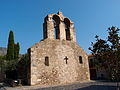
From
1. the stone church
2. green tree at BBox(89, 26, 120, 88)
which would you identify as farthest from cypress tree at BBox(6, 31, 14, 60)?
green tree at BBox(89, 26, 120, 88)

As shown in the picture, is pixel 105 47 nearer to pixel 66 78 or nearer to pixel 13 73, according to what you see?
pixel 66 78

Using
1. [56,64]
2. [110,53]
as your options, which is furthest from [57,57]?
[110,53]

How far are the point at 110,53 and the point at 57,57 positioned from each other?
8161 millimetres

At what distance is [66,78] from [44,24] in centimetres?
641

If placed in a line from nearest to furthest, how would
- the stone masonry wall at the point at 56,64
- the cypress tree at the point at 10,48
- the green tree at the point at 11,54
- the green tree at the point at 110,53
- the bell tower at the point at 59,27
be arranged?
the green tree at the point at 110,53 → the stone masonry wall at the point at 56,64 → the bell tower at the point at 59,27 → the green tree at the point at 11,54 → the cypress tree at the point at 10,48

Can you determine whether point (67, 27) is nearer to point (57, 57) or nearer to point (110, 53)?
point (57, 57)

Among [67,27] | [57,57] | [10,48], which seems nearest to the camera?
[57,57]

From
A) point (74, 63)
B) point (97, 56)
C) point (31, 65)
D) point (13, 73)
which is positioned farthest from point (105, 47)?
point (13, 73)

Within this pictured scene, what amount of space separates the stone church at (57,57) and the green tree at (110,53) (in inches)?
278

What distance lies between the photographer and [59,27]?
1386cm

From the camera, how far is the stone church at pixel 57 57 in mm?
11375

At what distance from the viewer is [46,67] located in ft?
38.8

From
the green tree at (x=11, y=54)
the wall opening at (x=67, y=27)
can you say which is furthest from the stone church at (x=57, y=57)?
the green tree at (x=11, y=54)

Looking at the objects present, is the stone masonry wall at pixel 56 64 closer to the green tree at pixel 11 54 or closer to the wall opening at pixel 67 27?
the wall opening at pixel 67 27
